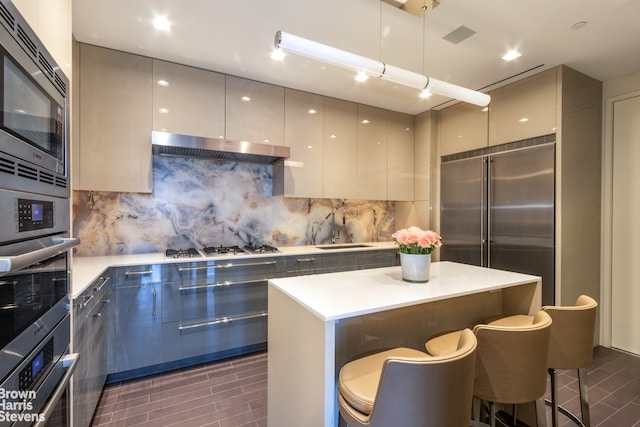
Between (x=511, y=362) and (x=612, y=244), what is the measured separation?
2.83 meters

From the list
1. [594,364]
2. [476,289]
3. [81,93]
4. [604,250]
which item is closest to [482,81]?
[604,250]

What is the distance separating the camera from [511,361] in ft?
4.23

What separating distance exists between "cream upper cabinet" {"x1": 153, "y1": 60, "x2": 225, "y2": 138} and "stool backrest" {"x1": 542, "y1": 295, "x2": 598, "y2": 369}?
292 centimetres

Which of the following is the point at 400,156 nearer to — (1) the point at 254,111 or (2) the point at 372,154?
(2) the point at 372,154

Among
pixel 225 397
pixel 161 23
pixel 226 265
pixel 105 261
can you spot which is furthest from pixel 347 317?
pixel 161 23

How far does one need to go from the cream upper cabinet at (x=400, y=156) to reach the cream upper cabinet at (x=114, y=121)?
110 inches

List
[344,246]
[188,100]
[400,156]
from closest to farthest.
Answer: [188,100], [344,246], [400,156]

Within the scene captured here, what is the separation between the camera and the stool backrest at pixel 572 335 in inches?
61.1

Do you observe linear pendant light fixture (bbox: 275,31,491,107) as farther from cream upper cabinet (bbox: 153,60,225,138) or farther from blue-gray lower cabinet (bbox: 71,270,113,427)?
blue-gray lower cabinet (bbox: 71,270,113,427)

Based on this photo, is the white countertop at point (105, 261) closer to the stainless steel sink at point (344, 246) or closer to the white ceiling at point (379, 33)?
the stainless steel sink at point (344, 246)

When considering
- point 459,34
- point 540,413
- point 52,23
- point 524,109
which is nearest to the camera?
point 52,23

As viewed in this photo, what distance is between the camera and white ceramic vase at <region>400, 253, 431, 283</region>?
179 cm

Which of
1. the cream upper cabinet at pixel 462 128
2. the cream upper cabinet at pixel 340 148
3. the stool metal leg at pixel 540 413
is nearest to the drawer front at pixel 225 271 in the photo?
the cream upper cabinet at pixel 340 148

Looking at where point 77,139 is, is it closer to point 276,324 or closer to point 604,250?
point 276,324
